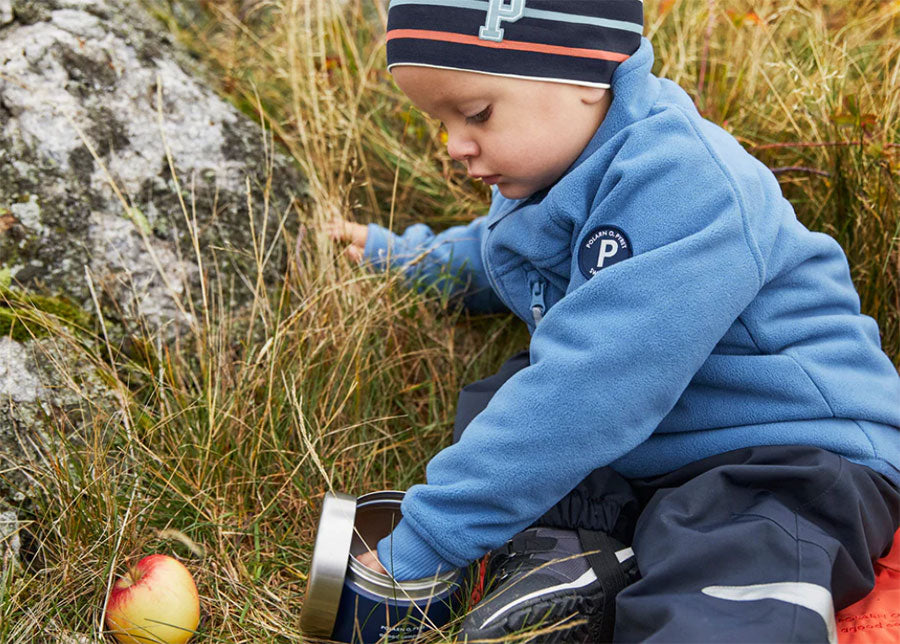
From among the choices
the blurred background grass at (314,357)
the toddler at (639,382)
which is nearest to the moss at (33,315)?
the blurred background grass at (314,357)

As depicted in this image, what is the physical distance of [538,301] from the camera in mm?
2070

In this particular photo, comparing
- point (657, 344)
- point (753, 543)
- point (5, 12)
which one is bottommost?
point (753, 543)

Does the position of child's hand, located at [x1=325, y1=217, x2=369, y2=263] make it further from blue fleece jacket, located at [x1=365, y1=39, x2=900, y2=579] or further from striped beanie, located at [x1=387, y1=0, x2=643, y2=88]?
striped beanie, located at [x1=387, y1=0, x2=643, y2=88]

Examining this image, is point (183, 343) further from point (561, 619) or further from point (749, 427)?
point (749, 427)

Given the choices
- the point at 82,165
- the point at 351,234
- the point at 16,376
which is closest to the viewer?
the point at 16,376

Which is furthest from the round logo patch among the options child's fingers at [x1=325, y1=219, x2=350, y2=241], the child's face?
child's fingers at [x1=325, y1=219, x2=350, y2=241]

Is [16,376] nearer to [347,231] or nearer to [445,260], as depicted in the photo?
[347,231]

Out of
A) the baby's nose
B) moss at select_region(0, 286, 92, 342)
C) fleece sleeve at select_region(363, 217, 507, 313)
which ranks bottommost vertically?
fleece sleeve at select_region(363, 217, 507, 313)

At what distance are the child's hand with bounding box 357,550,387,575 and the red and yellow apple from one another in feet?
1.18

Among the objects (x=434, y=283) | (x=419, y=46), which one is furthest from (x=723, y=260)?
(x=434, y=283)

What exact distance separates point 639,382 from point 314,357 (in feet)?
3.37

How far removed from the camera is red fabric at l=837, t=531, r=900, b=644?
5.74 ft

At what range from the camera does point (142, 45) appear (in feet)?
9.27

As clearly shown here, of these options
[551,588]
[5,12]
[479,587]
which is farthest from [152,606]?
[5,12]
